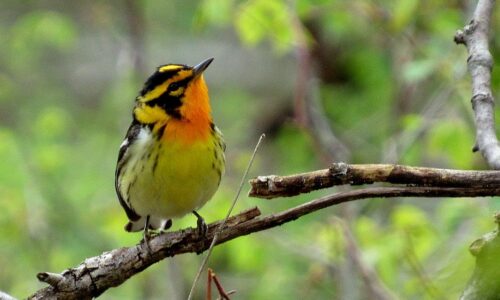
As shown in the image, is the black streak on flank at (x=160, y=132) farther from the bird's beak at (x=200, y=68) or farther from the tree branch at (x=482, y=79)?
the tree branch at (x=482, y=79)

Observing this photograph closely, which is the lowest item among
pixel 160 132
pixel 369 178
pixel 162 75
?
pixel 369 178

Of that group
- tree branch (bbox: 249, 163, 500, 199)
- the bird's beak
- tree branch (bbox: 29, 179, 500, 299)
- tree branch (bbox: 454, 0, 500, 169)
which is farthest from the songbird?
tree branch (bbox: 454, 0, 500, 169)

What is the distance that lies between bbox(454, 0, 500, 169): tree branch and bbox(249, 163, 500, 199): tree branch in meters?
0.07

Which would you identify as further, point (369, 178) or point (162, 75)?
point (162, 75)

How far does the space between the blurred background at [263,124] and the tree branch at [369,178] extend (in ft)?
5.86

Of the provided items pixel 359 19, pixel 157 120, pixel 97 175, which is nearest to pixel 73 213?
pixel 97 175

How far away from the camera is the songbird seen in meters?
3.74

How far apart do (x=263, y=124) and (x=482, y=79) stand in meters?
6.30

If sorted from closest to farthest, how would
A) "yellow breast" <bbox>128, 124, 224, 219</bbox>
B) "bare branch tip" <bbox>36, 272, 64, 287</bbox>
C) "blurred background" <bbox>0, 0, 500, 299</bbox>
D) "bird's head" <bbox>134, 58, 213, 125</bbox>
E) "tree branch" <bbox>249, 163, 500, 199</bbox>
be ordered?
"tree branch" <bbox>249, 163, 500, 199</bbox>, "bare branch tip" <bbox>36, 272, 64, 287</bbox>, "yellow breast" <bbox>128, 124, 224, 219</bbox>, "bird's head" <bbox>134, 58, 213, 125</bbox>, "blurred background" <bbox>0, 0, 500, 299</bbox>

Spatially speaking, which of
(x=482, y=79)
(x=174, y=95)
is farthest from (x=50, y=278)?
(x=174, y=95)

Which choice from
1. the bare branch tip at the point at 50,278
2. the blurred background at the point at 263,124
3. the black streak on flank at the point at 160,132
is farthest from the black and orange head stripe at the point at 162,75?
the bare branch tip at the point at 50,278

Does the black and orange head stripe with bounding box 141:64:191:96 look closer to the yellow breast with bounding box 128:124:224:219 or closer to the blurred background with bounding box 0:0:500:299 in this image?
the yellow breast with bounding box 128:124:224:219

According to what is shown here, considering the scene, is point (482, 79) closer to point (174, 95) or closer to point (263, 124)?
point (174, 95)

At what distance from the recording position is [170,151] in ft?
12.3
